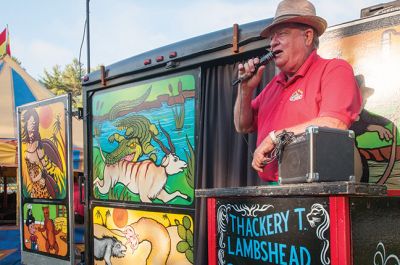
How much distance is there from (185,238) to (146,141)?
951mm

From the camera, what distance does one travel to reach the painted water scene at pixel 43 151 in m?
4.86

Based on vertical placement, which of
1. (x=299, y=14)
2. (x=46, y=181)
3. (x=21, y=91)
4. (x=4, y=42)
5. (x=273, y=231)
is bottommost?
(x=46, y=181)

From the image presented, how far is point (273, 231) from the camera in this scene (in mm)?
1610

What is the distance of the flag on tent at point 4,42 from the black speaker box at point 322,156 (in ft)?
32.4

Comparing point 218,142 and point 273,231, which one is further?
point 218,142

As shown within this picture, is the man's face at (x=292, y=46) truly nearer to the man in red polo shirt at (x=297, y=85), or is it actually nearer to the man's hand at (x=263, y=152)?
the man in red polo shirt at (x=297, y=85)

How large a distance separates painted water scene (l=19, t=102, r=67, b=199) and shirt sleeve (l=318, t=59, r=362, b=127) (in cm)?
Answer: 348

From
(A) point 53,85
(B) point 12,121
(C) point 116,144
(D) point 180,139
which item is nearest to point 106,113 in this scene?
(C) point 116,144

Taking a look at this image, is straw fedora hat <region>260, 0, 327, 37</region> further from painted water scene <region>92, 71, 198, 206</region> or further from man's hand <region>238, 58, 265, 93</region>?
painted water scene <region>92, 71, 198, 206</region>

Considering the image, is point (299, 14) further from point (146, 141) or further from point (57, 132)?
point (57, 132)

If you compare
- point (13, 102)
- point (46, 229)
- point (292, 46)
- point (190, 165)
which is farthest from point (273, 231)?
point (13, 102)

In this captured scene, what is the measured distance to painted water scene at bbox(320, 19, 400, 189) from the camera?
2385 millimetres

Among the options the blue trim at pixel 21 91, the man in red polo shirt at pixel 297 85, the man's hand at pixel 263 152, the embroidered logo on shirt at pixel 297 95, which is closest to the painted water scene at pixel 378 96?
the man in red polo shirt at pixel 297 85

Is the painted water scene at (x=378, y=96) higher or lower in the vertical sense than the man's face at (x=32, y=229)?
higher
